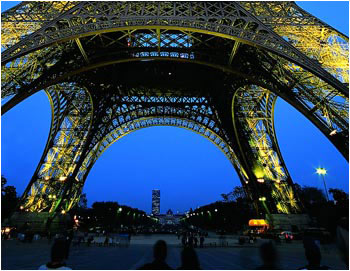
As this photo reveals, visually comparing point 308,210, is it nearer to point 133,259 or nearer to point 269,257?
point 133,259

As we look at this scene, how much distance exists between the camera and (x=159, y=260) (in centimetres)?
338

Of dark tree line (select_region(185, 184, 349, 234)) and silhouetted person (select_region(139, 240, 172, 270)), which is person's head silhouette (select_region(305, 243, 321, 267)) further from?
dark tree line (select_region(185, 184, 349, 234))

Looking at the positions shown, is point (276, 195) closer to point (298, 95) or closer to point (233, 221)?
point (298, 95)

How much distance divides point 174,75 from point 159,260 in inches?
1260

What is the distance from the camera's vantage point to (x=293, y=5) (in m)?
19.0

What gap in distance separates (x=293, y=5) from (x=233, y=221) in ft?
196

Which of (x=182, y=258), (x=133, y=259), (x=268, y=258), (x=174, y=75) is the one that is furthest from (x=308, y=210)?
(x=182, y=258)

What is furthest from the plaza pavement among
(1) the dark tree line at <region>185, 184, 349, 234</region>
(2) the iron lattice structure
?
(1) the dark tree line at <region>185, 184, 349, 234</region>

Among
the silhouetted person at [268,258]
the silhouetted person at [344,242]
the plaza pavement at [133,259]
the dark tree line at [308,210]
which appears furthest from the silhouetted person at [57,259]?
the dark tree line at [308,210]

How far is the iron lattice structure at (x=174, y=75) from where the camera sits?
52.6 feet

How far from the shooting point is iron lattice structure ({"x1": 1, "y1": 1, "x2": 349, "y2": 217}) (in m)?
16.0

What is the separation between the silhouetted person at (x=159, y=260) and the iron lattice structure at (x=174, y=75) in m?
14.2

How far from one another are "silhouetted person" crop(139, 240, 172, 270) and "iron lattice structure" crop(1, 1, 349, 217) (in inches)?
560

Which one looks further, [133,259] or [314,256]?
[133,259]
